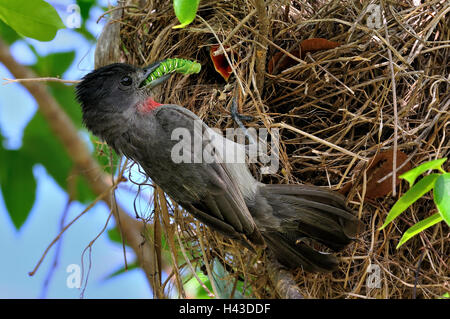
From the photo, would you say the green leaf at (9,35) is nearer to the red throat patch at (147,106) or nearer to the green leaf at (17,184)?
the green leaf at (17,184)

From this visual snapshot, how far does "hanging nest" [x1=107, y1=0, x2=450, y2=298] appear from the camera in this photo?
2598mm

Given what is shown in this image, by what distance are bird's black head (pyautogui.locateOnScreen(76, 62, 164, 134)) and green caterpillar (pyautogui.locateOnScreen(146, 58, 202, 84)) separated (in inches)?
1.0

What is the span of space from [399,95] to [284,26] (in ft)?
2.06

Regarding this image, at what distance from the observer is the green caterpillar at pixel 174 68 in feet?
9.20

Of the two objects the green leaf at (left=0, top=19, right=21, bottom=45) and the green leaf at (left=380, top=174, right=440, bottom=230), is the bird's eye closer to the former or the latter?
the green leaf at (left=0, top=19, right=21, bottom=45)

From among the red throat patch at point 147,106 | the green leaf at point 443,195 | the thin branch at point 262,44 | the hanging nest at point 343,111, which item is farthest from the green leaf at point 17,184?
the green leaf at point 443,195

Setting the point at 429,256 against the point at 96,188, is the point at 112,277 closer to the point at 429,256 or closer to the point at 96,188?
the point at 96,188

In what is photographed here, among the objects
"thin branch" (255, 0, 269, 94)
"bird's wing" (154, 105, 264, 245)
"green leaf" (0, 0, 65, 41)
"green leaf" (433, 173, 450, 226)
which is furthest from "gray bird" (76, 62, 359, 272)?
"green leaf" (433, 173, 450, 226)

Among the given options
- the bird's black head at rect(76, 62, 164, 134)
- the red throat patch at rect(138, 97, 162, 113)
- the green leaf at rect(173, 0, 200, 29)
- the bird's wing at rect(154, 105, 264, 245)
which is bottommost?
the bird's wing at rect(154, 105, 264, 245)

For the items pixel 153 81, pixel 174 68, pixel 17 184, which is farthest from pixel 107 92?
pixel 17 184

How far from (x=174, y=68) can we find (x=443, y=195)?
1.55 meters

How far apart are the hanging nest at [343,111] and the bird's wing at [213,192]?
181mm

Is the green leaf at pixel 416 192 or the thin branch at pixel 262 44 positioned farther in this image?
the thin branch at pixel 262 44
